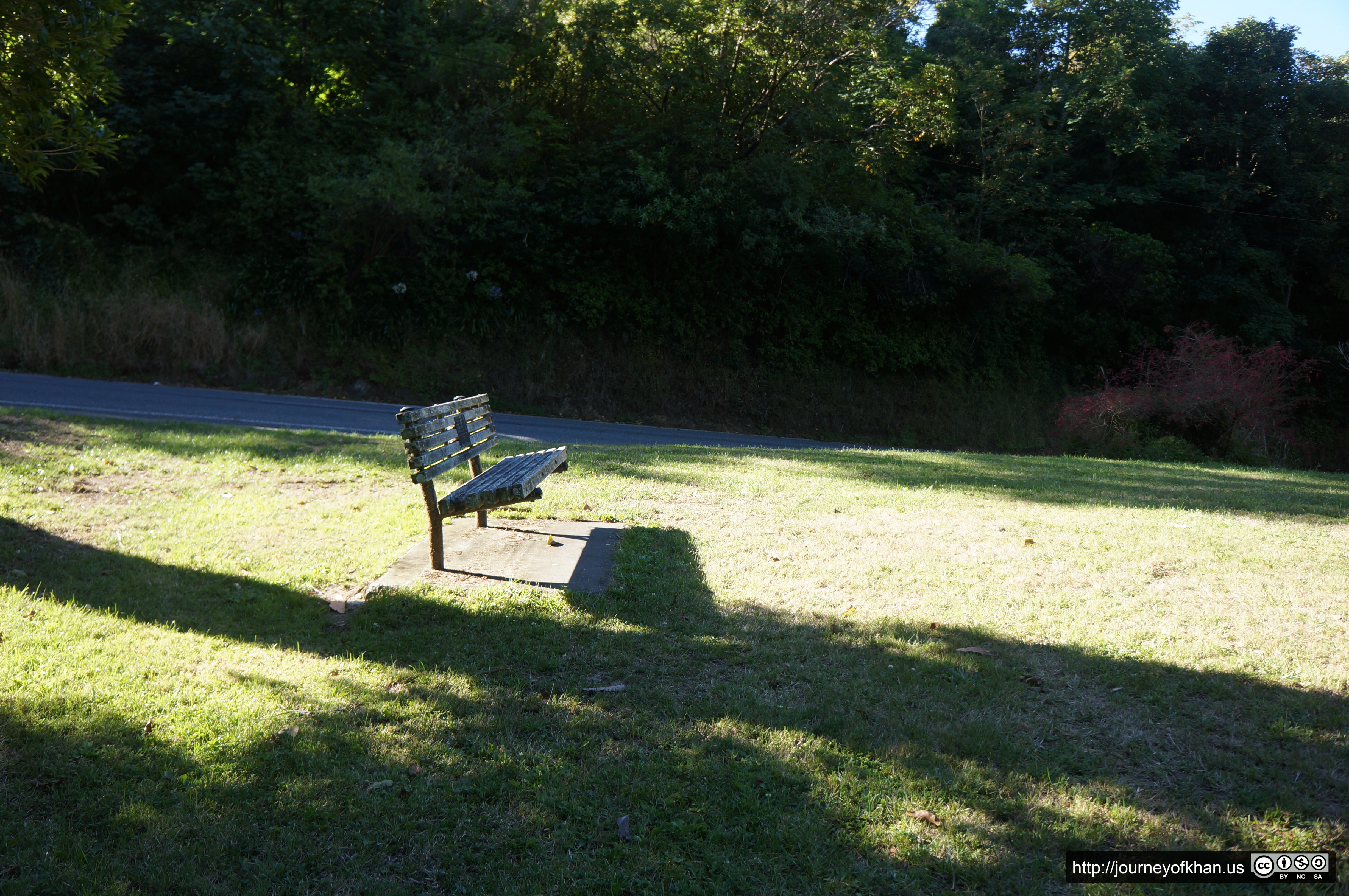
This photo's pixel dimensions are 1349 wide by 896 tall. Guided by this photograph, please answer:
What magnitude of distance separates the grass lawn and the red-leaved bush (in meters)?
11.5

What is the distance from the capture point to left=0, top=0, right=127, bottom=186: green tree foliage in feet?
17.1

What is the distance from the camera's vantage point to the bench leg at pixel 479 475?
6.34m

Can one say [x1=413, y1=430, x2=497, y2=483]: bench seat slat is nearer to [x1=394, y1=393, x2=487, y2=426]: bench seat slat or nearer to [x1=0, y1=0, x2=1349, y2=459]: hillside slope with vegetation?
[x1=394, y1=393, x2=487, y2=426]: bench seat slat

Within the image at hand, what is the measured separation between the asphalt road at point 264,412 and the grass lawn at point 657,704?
526cm

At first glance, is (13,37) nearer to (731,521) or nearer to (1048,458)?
(731,521)

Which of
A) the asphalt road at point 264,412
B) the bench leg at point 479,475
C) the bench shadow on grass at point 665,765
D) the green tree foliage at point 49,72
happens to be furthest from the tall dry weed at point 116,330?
the bench shadow on grass at point 665,765

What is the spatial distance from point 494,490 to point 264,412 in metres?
9.50

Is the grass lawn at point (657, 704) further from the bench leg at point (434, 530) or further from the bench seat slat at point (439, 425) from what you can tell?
the bench seat slat at point (439, 425)

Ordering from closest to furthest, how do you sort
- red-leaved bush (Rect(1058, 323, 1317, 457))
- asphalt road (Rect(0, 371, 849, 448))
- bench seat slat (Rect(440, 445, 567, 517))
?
bench seat slat (Rect(440, 445, 567, 517))
asphalt road (Rect(0, 371, 849, 448))
red-leaved bush (Rect(1058, 323, 1317, 457))

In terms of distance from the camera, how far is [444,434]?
5.96 meters

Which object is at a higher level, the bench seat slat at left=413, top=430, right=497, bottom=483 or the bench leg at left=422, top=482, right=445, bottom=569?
the bench seat slat at left=413, top=430, right=497, bottom=483

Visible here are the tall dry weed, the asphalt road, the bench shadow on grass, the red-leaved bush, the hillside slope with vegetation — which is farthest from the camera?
the hillside slope with vegetation

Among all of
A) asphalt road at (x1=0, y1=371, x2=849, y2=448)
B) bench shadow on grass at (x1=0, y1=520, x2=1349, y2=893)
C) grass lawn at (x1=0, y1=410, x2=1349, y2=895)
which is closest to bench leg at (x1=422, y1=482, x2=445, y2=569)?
grass lawn at (x1=0, y1=410, x2=1349, y2=895)

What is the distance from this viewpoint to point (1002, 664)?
425 centimetres
